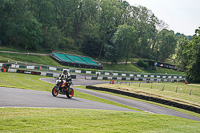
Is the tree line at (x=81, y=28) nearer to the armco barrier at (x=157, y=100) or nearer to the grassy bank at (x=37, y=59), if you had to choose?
the grassy bank at (x=37, y=59)

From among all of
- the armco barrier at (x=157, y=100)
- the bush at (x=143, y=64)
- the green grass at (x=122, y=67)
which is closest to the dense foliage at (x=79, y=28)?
the green grass at (x=122, y=67)

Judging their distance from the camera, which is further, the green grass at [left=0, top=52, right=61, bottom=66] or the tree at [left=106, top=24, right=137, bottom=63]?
the tree at [left=106, top=24, right=137, bottom=63]

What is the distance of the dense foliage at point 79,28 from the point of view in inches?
2496

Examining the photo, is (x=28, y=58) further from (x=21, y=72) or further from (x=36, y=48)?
(x=21, y=72)

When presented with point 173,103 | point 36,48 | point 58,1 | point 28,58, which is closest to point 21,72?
point 28,58

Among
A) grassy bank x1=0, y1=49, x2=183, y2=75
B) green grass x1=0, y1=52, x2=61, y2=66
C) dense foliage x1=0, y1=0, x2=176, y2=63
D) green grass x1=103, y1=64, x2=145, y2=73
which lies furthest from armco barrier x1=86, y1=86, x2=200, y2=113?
green grass x1=103, y1=64, x2=145, y2=73

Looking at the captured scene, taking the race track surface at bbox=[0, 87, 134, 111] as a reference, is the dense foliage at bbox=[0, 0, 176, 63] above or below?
above

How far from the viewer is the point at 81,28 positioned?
9694 centimetres

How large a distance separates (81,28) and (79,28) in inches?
35.9

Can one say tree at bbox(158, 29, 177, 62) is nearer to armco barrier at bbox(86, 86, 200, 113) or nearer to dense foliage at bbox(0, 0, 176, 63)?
dense foliage at bbox(0, 0, 176, 63)

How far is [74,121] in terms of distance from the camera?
8375mm

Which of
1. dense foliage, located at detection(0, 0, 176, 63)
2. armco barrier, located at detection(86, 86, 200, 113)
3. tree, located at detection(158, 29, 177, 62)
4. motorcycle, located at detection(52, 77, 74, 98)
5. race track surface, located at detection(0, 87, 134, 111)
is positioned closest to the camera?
race track surface, located at detection(0, 87, 134, 111)

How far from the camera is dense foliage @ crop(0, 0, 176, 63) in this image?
208ft

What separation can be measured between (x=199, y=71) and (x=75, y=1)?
59.9 meters
